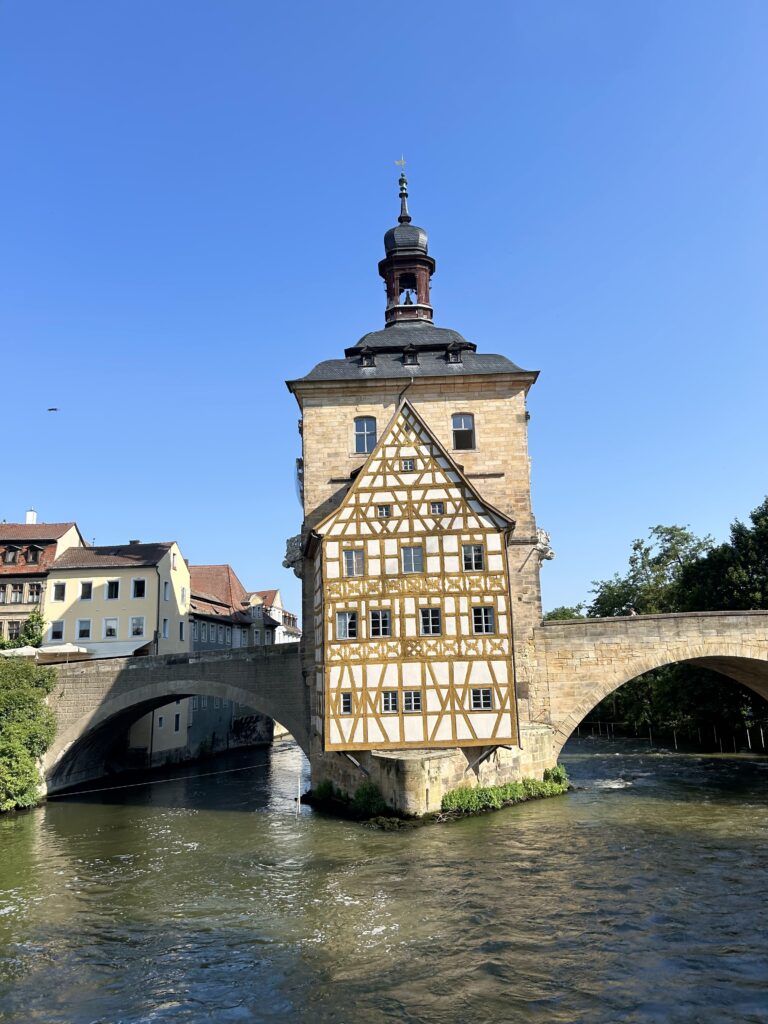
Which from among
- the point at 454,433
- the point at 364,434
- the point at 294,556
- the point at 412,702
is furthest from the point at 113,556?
the point at 412,702

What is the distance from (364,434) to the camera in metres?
27.8

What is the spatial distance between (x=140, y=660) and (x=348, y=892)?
17.5m

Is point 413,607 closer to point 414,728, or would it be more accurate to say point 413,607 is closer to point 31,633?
point 414,728

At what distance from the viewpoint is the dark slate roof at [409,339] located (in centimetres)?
2905

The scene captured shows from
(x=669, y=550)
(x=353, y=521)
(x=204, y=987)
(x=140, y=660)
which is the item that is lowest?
(x=204, y=987)

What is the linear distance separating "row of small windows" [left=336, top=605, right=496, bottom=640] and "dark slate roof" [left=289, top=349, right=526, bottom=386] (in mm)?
8934

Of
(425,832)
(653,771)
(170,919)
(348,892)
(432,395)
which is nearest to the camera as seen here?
→ (170,919)

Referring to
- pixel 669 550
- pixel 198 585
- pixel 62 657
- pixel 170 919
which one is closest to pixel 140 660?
pixel 62 657

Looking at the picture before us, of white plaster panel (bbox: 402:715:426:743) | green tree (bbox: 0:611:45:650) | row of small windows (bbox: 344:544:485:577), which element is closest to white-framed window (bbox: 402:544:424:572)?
row of small windows (bbox: 344:544:485:577)

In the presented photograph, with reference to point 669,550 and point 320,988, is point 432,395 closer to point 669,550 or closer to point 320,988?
point 320,988

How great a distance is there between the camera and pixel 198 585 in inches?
2106

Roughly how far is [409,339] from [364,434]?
14.8ft

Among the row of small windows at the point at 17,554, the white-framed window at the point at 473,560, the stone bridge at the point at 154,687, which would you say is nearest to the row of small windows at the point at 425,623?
the white-framed window at the point at 473,560

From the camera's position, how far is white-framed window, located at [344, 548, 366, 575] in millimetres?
23156
